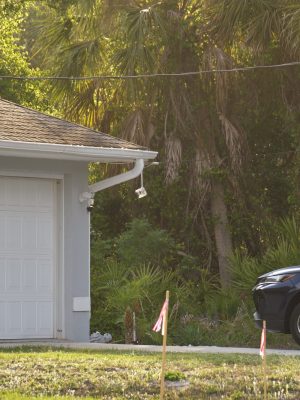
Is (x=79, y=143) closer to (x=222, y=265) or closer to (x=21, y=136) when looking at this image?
(x=21, y=136)

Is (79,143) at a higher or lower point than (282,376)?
higher

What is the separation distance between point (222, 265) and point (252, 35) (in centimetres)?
441

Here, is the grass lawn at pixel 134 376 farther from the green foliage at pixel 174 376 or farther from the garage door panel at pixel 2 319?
the garage door panel at pixel 2 319

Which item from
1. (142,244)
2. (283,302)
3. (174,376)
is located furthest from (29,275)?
(174,376)

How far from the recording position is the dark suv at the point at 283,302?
1502 cm

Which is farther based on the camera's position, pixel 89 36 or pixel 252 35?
pixel 89 36

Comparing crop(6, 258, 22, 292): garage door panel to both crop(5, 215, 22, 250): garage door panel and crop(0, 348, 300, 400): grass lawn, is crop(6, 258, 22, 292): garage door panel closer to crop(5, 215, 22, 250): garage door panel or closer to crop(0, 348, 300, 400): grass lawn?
crop(5, 215, 22, 250): garage door panel

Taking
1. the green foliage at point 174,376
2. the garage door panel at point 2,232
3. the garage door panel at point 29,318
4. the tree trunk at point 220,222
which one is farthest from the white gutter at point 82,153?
the green foliage at point 174,376

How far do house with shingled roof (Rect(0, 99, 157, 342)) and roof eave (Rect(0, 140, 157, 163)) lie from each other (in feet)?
0.05

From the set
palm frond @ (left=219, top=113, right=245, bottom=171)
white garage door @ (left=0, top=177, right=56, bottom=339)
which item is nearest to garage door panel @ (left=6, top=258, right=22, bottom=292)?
white garage door @ (left=0, top=177, right=56, bottom=339)

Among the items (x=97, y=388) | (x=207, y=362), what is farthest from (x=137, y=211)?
(x=97, y=388)

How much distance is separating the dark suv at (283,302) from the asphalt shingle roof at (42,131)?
3.66m

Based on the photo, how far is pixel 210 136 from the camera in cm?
2206

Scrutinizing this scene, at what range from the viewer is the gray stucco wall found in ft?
57.1
